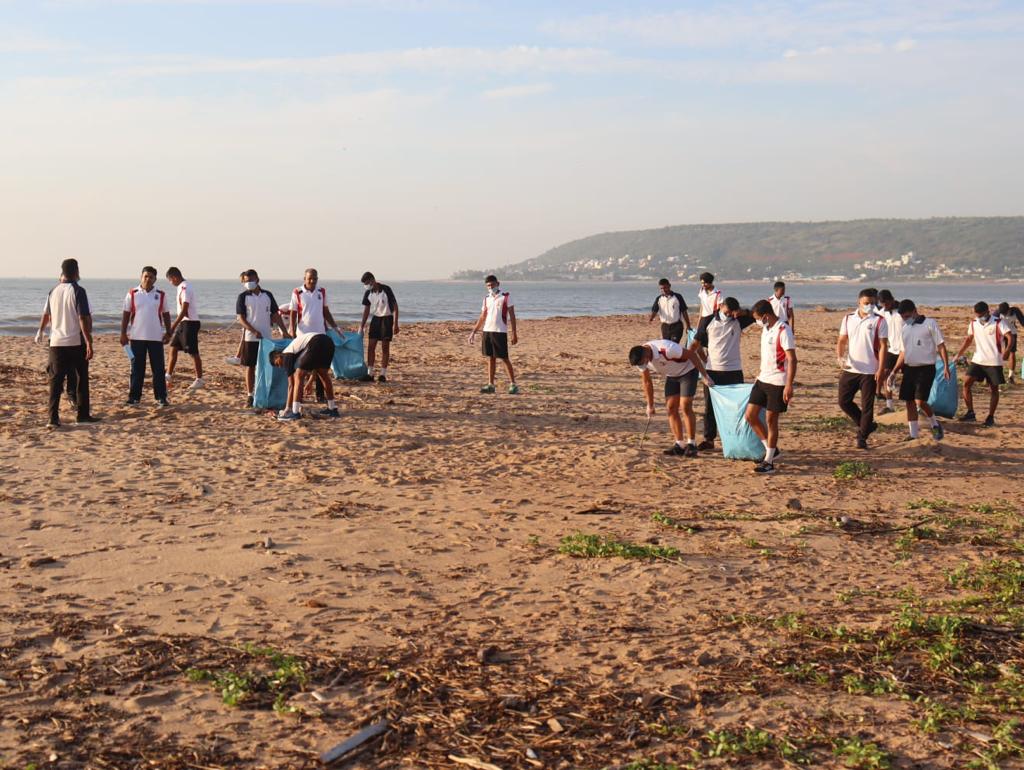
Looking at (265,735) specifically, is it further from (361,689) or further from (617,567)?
(617,567)

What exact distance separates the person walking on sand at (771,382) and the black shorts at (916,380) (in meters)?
2.32

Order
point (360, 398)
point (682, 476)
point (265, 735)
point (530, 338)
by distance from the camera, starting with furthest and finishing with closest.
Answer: point (530, 338)
point (360, 398)
point (682, 476)
point (265, 735)

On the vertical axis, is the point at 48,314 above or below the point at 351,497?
above

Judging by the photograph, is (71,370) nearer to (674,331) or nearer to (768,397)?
(768,397)

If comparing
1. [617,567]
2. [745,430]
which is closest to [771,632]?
[617,567]

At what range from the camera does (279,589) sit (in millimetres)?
5777

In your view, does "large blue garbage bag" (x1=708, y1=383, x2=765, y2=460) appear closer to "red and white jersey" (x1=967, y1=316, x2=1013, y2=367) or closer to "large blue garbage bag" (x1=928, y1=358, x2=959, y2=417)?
"large blue garbage bag" (x1=928, y1=358, x2=959, y2=417)

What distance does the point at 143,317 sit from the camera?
39.4 feet

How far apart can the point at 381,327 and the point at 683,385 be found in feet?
19.4

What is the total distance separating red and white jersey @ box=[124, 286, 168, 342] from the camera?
39.3 feet

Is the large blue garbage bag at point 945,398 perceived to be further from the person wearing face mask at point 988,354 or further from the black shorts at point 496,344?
the black shorts at point 496,344

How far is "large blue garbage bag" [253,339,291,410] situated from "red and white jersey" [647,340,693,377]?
4799 millimetres

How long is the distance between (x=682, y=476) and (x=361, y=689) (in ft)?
17.8

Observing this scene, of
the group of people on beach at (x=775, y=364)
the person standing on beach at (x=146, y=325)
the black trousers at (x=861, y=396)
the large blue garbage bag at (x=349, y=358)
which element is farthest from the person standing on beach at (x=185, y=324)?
the black trousers at (x=861, y=396)
